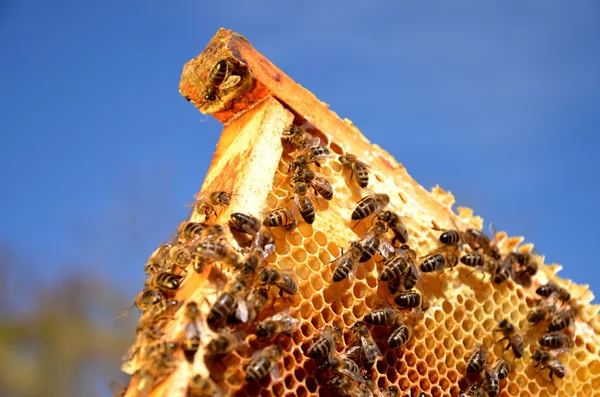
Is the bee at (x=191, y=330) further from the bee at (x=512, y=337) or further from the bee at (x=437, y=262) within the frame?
the bee at (x=512, y=337)

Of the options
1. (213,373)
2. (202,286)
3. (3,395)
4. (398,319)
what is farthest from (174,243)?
(3,395)

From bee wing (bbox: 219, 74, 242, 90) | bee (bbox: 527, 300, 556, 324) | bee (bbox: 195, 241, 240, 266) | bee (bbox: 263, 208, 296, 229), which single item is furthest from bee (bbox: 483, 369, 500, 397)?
bee wing (bbox: 219, 74, 242, 90)

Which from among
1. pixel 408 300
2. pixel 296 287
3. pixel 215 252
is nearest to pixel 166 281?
pixel 215 252

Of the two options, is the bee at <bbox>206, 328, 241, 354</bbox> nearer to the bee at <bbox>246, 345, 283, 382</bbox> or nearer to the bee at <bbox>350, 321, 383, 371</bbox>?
the bee at <bbox>246, 345, 283, 382</bbox>

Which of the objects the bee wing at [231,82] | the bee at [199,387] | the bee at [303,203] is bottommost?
the bee at [199,387]

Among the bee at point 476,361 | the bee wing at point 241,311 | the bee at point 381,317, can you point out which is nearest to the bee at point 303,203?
the bee at point 381,317

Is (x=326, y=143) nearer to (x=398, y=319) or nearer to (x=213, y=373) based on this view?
(x=398, y=319)
